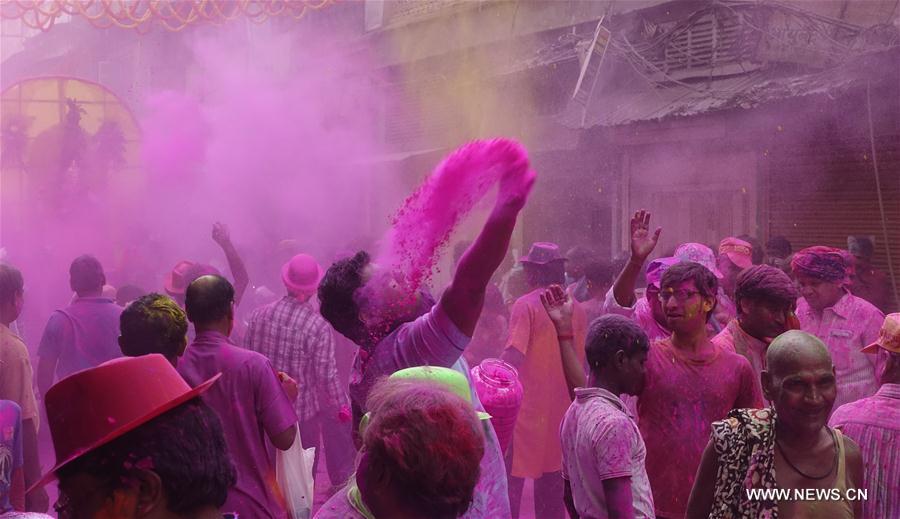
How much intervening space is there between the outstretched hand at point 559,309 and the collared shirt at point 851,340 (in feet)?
5.51

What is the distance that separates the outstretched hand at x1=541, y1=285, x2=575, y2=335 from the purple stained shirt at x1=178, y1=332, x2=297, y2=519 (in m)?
1.20

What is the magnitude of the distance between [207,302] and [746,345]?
2439 mm

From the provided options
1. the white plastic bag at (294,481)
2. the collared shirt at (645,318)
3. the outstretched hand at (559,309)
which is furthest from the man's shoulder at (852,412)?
the white plastic bag at (294,481)

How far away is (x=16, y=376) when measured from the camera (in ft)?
13.9

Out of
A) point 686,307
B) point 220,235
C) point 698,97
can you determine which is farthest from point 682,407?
point 698,97

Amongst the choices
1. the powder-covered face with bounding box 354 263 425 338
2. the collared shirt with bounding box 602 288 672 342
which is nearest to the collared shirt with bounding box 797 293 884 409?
the collared shirt with bounding box 602 288 672 342

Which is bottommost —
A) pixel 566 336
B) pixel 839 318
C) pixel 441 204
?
pixel 839 318

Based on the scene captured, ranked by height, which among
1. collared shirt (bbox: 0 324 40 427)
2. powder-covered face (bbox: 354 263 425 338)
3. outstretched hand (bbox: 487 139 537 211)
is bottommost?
collared shirt (bbox: 0 324 40 427)

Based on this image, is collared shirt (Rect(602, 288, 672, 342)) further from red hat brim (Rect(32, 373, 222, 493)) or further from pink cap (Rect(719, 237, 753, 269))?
red hat brim (Rect(32, 373, 222, 493))

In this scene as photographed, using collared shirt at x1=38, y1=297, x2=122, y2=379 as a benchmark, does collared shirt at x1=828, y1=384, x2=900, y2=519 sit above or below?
below

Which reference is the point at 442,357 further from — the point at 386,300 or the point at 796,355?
the point at 796,355

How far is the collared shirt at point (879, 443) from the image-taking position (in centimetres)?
297

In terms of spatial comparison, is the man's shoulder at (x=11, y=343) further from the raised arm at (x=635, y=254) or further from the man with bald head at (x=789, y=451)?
the man with bald head at (x=789, y=451)

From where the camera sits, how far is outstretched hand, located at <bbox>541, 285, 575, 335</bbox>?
144 inches
